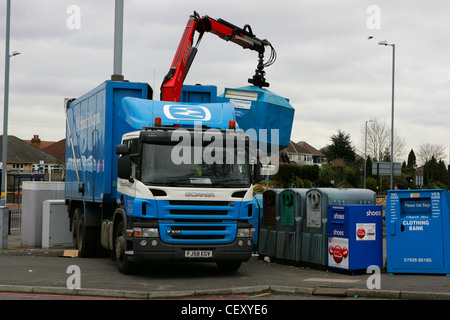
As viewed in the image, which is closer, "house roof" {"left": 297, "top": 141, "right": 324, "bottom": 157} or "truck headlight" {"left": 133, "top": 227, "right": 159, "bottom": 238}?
"truck headlight" {"left": 133, "top": 227, "right": 159, "bottom": 238}

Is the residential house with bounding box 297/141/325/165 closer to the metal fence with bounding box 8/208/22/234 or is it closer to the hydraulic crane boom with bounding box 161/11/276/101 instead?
the metal fence with bounding box 8/208/22/234

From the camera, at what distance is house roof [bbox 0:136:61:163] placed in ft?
343

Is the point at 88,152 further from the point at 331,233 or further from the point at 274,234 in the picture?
the point at 331,233

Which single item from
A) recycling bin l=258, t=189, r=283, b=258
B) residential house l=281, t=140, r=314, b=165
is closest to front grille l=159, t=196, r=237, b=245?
recycling bin l=258, t=189, r=283, b=258

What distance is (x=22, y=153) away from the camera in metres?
106

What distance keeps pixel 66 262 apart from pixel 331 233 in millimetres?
6126

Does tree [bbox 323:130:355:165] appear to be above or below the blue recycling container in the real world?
above

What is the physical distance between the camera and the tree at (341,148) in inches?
3696

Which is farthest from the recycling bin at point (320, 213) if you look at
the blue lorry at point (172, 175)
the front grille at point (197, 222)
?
the front grille at point (197, 222)

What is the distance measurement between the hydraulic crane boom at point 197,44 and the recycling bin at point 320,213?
12.2 feet

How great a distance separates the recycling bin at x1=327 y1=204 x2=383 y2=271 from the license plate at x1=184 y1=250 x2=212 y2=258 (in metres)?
2.57

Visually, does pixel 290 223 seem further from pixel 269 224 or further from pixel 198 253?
pixel 198 253
